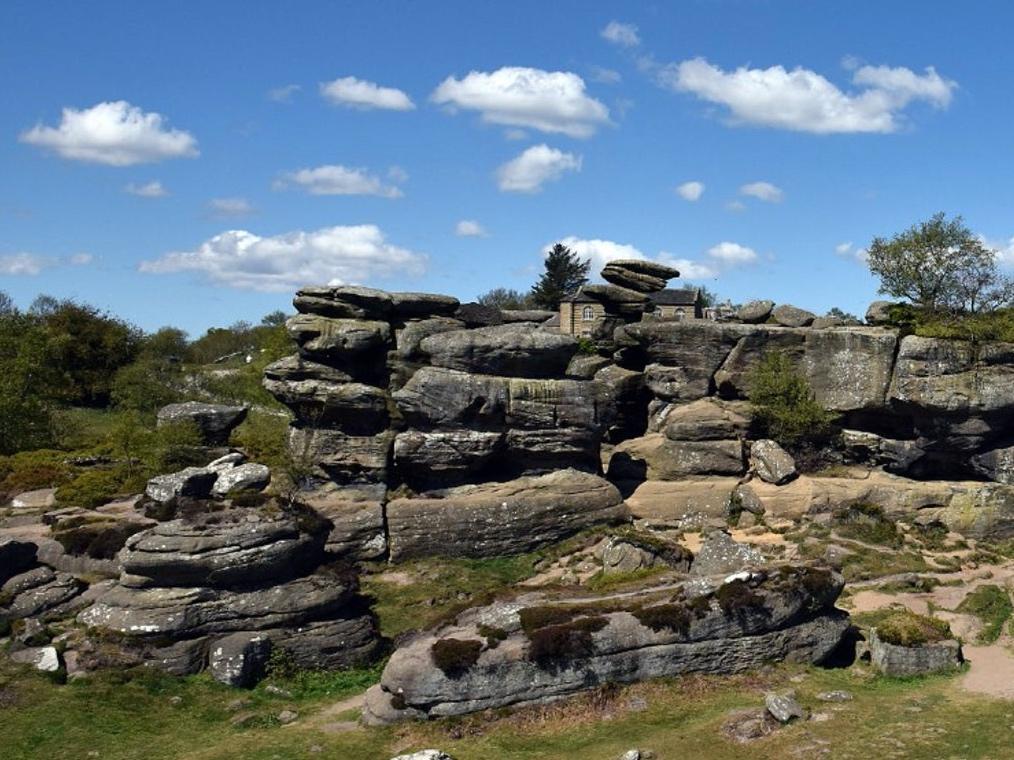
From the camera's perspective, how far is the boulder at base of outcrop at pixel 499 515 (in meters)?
42.8

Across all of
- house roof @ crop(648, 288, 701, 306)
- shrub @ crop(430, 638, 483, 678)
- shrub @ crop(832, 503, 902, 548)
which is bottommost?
shrub @ crop(430, 638, 483, 678)

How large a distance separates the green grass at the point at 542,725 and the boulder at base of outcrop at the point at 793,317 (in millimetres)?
28540

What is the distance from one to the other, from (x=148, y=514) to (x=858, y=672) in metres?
28.1

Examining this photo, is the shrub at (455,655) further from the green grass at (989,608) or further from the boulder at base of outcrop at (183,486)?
the boulder at base of outcrop at (183,486)

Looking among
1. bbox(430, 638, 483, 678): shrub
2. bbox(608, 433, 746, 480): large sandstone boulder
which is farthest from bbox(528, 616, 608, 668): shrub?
bbox(608, 433, 746, 480): large sandstone boulder

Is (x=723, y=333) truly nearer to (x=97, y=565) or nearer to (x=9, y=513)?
(x=97, y=565)

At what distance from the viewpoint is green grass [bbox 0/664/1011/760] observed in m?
23.8

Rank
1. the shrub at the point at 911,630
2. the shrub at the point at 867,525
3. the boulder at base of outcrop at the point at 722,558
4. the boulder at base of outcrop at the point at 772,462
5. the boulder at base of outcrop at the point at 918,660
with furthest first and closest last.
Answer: the boulder at base of outcrop at the point at 772,462
the shrub at the point at 867,525
the boulder at base of outcrop at the point at 722,558
the shrub at the point at 911,630
the boulder at base of outcrop at the point at 918,660

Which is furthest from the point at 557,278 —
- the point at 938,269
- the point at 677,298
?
the point at 938,269

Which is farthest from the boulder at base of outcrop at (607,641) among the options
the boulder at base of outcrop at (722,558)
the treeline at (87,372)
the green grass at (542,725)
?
the treeline at (87,372)

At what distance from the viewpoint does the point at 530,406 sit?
45156mm

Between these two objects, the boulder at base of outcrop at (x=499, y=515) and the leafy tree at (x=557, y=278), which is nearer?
the boulder at base of outcrop at (x=499, y=515)

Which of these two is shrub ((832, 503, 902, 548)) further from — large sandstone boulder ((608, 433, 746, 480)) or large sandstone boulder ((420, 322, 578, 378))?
large sandstone boulder ((420, 322, 578, 378))

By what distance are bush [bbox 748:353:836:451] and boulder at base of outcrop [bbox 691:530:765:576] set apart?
47.8 ft
